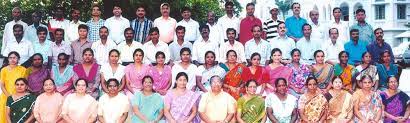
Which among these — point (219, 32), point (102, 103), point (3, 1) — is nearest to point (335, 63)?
point (219, 32)

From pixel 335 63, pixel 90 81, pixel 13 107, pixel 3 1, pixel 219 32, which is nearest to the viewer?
pixel 13 107

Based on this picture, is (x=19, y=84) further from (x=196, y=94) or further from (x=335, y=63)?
(x=335, y=63)

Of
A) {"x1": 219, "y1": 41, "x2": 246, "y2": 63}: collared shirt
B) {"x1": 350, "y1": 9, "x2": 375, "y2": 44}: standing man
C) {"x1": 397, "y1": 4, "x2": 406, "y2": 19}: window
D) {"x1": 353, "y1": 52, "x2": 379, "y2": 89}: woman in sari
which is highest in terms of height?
{"x1": 397, "y1": 4, "x2": 406, "y2": 19}: window

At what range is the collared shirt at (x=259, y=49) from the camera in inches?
382

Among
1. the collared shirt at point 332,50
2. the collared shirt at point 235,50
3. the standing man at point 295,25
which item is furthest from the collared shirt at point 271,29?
the collared shirt at point 235,50

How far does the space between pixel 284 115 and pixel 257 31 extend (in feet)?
6.42

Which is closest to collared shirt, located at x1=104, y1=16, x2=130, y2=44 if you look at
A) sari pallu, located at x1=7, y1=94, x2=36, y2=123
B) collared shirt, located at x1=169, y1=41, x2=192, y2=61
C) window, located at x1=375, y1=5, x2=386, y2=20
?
collared shirt, located at x1=169, y1=41, x2=192, y2=61

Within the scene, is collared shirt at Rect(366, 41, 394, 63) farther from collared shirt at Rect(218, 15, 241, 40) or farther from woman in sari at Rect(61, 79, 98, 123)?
woman in sari at Rect(61, 79, 98, 123)

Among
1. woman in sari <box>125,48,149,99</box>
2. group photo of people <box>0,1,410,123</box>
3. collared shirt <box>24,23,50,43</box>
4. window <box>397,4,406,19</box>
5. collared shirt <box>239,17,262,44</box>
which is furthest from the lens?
window <box>397,4,406,19</box>

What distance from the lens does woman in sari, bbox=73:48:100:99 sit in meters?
8.62

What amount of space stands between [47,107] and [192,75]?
87.0 inches

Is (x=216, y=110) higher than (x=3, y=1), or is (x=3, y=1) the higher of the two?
(x=3, y=1)

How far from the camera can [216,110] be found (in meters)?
8.19

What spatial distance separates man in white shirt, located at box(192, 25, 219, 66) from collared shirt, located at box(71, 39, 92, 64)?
1.72 meters
